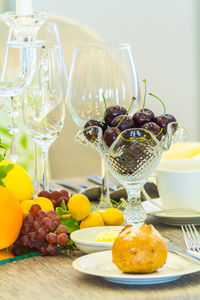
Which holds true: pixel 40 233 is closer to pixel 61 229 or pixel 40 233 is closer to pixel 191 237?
pixel 61 229

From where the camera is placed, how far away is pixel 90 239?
2.33ft

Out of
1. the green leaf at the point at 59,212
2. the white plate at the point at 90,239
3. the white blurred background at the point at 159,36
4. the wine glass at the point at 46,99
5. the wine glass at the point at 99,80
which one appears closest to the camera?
the white plate at the point at 90,239

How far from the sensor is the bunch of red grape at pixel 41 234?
27.2 inches

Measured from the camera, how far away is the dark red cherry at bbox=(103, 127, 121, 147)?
70 cm

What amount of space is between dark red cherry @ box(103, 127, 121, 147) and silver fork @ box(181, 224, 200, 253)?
155 millimetres

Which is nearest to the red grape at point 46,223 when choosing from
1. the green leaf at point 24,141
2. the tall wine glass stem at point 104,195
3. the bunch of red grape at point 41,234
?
the bunch of red grape at point 41,234

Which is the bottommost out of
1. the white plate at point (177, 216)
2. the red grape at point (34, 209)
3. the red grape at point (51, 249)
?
the white plate at point (177, 216)

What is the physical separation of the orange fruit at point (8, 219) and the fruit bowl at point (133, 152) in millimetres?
117

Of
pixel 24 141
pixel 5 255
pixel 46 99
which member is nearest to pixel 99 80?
pixel 46 99

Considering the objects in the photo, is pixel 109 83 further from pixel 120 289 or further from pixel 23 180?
pixel 120 289

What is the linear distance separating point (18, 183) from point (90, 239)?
0.12 meters

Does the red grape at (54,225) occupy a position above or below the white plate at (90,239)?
above

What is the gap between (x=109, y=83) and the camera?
3.00 feet

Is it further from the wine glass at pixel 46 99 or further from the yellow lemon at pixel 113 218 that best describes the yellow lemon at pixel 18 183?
the wine glass at pixel 46 99
